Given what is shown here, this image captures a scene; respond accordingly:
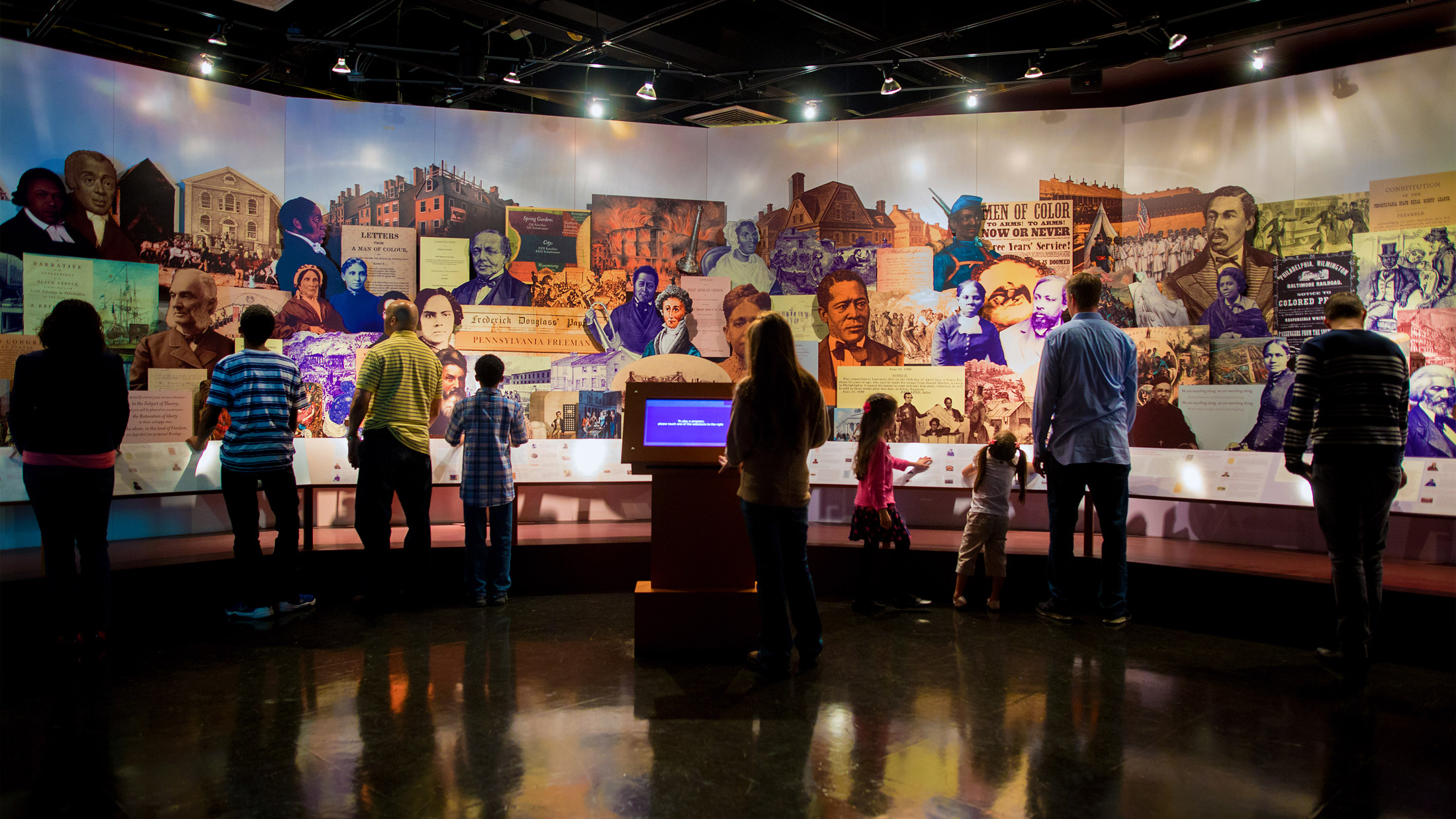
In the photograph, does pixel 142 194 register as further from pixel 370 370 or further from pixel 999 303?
pixel 999 303

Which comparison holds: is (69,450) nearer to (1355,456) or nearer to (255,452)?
(255,452)

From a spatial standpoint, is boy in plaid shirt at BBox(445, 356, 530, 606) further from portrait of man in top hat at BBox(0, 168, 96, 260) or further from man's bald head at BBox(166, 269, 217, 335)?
portrait of man in top hat at BBox(0, 168, 96, 260)

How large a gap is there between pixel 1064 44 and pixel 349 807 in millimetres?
6706

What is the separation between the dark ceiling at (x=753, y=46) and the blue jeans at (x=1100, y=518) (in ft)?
10.4

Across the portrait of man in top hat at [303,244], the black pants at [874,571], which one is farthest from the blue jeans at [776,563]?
the portrait of man in top hat at [303,244]

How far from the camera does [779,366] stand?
363cm

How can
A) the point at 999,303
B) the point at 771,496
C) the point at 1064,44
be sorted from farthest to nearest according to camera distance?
the point at 999,303
the point at 1064,44
the point at 771,496

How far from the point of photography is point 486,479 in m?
5.05

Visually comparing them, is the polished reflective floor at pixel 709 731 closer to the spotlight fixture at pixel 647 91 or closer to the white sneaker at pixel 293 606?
the white sneaker at pixel 293 606

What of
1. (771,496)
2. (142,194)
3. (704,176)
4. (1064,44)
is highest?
(1064,44)

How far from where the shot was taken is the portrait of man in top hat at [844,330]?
6914 millimetres

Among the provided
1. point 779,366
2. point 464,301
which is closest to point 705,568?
point 779,366

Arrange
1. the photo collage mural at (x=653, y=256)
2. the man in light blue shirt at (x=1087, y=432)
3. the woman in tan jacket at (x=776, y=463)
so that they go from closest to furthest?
1. the woman in tan jacket at (x=776, y=463)
2. the man in light blue shirt at (x=1087, y=432)
3. the photo collage mural at (x=653, y=256)

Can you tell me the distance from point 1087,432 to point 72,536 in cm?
535
